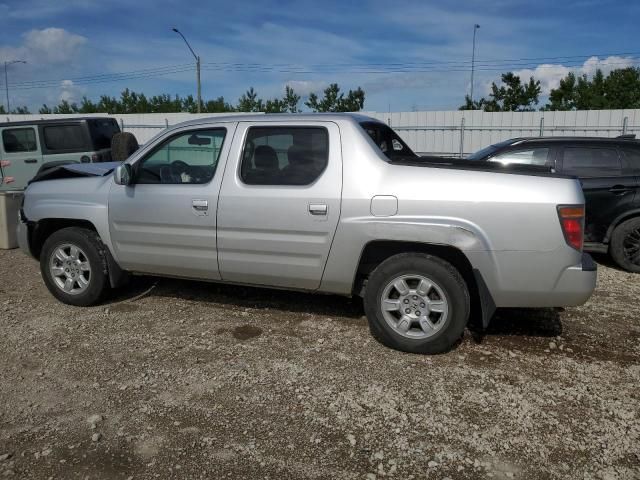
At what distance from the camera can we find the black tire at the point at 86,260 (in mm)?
5086

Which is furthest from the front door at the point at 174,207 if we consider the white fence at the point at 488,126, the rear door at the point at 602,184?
the white fence at the point at 488,126

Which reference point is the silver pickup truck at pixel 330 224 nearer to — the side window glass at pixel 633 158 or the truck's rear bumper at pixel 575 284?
the truck's rear bumper at pixel 575 284

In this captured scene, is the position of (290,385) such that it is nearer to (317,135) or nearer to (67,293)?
(317,135)

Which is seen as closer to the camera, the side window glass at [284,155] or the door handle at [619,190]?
the side window glass at [284,155]

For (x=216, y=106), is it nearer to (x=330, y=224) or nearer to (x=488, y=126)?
(x=488, y=126)

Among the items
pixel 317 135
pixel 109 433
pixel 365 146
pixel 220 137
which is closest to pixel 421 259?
pixel 365 146

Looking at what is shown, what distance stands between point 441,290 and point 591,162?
4.15m

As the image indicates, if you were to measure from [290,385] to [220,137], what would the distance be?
2.21 metres

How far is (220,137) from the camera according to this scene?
4680 mm

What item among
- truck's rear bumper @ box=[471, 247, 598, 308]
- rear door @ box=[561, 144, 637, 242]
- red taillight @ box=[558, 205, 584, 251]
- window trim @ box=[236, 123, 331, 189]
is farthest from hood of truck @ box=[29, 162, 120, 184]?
rear door @ box=[561, 144, 637, 242]

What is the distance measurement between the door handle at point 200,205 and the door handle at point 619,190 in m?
5.07

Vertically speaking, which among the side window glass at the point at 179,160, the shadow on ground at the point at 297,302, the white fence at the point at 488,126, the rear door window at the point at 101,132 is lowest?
the shadow on ground at the point at 297,302

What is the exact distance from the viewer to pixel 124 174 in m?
4.76

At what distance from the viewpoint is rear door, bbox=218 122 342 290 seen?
4219mm
